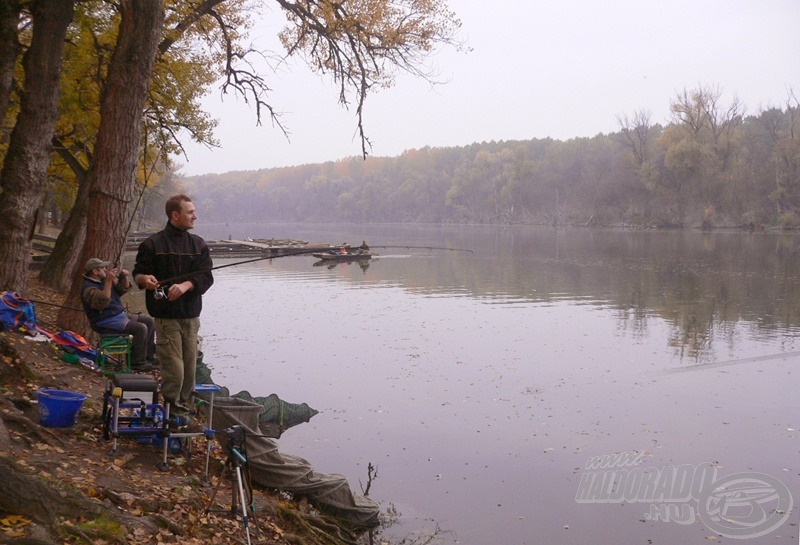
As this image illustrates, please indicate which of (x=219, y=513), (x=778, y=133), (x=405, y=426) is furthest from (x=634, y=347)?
(x=778, y=133)

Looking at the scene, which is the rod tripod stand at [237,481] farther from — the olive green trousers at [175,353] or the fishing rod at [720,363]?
the fishing rod at [720,363]

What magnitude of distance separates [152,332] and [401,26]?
814 centimetres

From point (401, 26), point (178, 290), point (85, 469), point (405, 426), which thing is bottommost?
point (405, 426)

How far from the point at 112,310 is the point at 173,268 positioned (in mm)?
2937

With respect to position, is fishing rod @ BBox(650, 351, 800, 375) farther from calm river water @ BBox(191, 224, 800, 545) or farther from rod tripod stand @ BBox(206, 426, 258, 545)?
rod tripod stand @ BBox(206, 426, 258, 545)

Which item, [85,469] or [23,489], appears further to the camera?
[85,469]

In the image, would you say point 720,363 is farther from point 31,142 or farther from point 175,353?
point 31,142

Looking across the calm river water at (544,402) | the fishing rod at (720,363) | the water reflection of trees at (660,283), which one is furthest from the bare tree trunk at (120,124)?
the water reflection of trees at (660,283)

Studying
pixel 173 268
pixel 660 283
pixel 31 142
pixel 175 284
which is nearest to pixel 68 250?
pixel 31 142

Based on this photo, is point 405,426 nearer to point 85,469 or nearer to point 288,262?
point 85,469

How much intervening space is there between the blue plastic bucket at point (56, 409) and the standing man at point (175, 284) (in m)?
0.72

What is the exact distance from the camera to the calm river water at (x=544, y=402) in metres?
8.36

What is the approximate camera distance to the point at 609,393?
1288cm

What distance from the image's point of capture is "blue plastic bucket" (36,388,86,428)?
6.25m
